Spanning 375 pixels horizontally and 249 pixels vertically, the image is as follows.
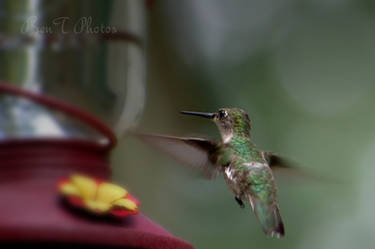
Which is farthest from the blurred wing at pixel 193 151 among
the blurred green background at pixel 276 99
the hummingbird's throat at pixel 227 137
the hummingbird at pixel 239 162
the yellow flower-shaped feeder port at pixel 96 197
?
the blurred green background at pixel 276 99

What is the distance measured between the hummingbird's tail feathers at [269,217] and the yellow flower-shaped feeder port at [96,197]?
683mm

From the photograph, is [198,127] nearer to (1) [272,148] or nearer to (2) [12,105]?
(1) [272,148]

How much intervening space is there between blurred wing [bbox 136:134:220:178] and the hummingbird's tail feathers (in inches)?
Answer: 8.1

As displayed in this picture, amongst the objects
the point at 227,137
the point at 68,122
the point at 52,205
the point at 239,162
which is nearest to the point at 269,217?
the point at 239,162

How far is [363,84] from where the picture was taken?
7594mm

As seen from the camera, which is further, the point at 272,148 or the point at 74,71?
the point at 272,148

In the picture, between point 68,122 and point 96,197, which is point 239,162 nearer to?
point 68,122

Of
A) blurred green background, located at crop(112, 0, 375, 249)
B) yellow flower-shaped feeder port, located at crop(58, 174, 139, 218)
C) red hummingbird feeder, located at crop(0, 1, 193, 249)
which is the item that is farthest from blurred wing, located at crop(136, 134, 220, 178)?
blurred green background, located at crop(112, 0, 375, 249)

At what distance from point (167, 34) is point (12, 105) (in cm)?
413

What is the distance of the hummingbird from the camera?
249 cm

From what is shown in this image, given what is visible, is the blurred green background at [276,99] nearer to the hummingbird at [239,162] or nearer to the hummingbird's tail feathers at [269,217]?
the hummingbird at [239,162]

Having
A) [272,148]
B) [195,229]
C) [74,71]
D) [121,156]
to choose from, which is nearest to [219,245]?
[195,229]

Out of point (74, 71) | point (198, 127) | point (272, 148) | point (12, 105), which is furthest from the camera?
point (272, 148)

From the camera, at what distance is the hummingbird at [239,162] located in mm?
2486
